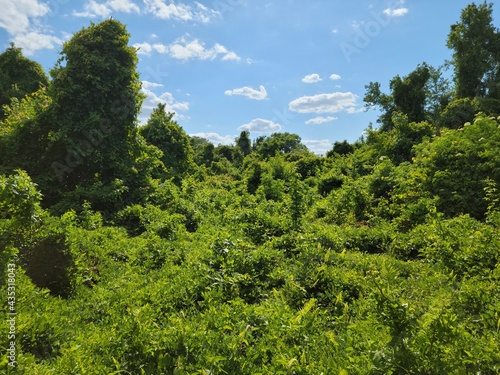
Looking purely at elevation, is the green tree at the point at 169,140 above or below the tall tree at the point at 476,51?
below

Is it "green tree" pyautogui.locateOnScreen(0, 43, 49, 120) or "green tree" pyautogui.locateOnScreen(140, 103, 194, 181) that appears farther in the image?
"green tree" pyautogui.locateOnScreen(140, 103, 194, 181)

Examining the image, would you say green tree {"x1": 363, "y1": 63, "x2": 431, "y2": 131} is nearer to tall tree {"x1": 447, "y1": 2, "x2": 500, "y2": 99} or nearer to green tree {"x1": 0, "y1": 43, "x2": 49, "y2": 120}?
tall tree {"x1": 447, "y1": 2, "x2": 500, "y2": 99}

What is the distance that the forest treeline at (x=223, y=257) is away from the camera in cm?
238

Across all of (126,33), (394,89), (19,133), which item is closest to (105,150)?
(19,133)

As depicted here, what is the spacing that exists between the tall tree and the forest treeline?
1028 cm

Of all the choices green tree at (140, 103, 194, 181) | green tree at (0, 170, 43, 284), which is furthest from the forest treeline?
green tree at (140, 103, 194, 181)

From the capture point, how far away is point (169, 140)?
19234mm

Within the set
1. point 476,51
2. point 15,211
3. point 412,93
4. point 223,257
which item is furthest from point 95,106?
point 476,51

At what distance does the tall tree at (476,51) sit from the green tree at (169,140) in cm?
1866

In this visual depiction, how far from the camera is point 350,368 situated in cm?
209

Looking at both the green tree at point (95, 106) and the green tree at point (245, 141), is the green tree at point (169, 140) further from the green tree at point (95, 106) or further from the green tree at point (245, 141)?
the green tree at point (245, 141)

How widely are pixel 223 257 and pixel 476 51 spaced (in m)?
22.7

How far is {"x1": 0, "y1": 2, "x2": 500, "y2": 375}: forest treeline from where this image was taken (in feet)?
7.80

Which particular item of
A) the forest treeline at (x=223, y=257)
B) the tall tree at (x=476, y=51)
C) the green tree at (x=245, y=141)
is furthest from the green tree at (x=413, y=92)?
the green tree at (x=245, y=141)
